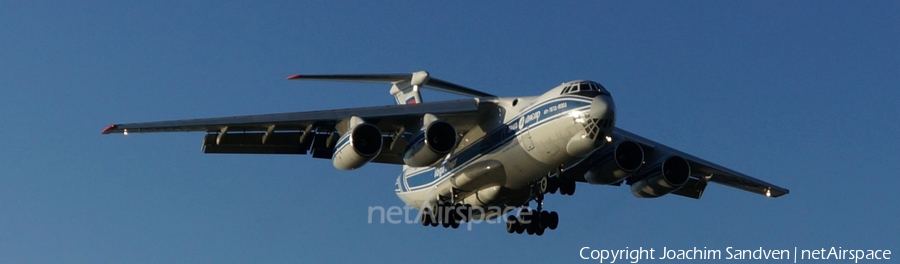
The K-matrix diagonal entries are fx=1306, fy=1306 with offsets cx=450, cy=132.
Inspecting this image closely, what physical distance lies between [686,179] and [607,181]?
1.19 metres

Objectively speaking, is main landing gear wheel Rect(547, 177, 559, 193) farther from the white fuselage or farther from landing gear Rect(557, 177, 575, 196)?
the white fuselage

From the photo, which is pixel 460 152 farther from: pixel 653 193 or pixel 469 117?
pixel 653 193

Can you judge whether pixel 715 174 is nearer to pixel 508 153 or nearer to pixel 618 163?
pixel 618 163

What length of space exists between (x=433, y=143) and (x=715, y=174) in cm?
550

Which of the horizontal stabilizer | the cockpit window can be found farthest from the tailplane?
the cockpit window

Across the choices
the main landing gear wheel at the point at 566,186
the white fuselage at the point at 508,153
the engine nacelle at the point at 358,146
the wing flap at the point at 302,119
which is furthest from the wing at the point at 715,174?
the engine nacelle at the point at 358,146

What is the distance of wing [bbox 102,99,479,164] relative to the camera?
16234mm

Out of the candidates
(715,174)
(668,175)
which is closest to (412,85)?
(668,175)

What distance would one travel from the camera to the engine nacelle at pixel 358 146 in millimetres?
15906

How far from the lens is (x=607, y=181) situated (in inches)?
692

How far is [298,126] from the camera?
1677 centimetres

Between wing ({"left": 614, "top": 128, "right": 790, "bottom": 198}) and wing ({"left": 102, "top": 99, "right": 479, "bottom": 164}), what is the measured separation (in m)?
2.60

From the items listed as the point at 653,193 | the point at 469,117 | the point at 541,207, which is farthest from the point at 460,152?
the point at 653,193

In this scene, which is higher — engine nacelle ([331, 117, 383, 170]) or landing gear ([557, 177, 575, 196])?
landing gear ([557, 177, 575, 196])
